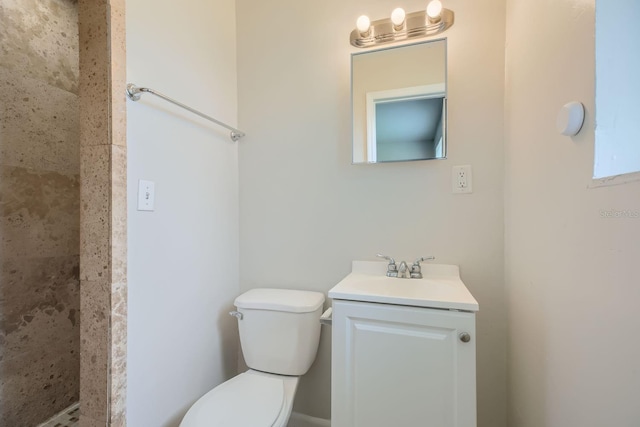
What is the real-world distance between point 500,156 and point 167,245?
1.49m

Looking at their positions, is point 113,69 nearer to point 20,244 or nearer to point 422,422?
point 20,244

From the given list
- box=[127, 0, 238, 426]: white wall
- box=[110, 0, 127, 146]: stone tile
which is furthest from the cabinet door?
box=[110, 0, 127, 146]: stone tile

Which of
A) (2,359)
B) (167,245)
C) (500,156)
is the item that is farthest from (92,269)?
(500,156)

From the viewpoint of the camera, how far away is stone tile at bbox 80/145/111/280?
0.93 metres

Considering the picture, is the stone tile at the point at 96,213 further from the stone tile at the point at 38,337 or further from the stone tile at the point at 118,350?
the stone tile at the point at 38,337

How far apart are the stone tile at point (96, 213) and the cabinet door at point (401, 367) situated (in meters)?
0.82

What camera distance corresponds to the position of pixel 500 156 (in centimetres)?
123

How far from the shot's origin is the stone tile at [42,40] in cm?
136

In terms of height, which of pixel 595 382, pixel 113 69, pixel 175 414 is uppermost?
pixel 113 69

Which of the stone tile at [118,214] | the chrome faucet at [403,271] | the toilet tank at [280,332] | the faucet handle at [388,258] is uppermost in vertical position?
the stone tile at [118,214]

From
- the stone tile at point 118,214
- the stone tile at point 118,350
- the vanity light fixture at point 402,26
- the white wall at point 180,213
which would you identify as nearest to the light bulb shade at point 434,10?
the vanity light fixture at point 402,26

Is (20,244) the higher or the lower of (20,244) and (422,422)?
the higher

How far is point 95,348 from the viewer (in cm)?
94

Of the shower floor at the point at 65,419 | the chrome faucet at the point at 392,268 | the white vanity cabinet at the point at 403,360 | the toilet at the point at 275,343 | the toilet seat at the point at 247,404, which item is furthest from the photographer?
the shower floor at the point at 65,419
